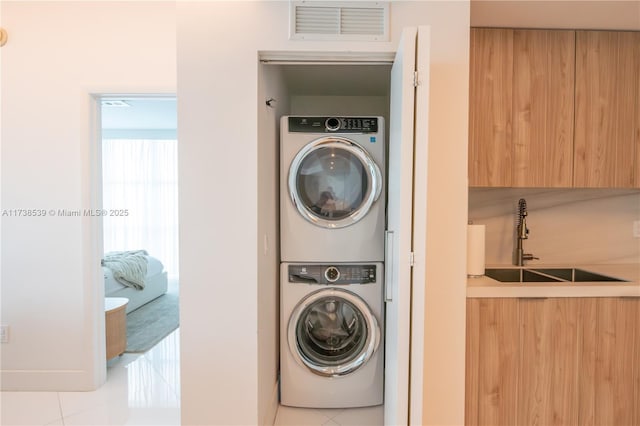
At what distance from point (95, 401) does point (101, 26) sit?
2516 mm

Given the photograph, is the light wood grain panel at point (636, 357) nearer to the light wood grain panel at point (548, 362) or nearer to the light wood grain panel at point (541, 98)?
the light wood grain panel at point (548, 362)

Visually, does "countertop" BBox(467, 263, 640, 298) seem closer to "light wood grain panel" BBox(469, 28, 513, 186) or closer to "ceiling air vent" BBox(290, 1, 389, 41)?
"light wood grain panel" BBox(469, 28, 513, 186)

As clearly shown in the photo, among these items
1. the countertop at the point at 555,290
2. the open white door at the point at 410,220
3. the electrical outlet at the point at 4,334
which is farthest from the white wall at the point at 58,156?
the countertop at the point at 555,290

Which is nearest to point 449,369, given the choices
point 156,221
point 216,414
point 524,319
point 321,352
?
point 524,319

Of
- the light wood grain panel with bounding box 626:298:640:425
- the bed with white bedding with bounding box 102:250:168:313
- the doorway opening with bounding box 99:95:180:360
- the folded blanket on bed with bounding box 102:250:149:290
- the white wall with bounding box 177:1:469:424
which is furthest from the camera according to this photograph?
the doorway opening with bounding box 99:95:180:360

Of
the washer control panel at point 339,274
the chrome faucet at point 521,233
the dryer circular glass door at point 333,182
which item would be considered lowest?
the washer control panel at point 339,274

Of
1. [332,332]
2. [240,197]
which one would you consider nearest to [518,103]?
[240,197]

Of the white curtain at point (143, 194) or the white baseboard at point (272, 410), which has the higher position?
the white curtain at point (143, 194)

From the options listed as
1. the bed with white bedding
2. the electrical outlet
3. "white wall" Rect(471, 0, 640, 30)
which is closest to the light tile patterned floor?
the electrical outlet

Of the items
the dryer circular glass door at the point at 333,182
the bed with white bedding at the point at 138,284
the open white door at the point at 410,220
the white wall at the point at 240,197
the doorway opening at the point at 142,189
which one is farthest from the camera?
the doorway opening at the point at 142,189

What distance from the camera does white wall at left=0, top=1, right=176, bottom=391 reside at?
244cm

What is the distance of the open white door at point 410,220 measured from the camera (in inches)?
53.4

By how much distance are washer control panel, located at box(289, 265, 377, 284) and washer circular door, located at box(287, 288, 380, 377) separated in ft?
0.21

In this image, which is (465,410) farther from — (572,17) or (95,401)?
(95,401)
